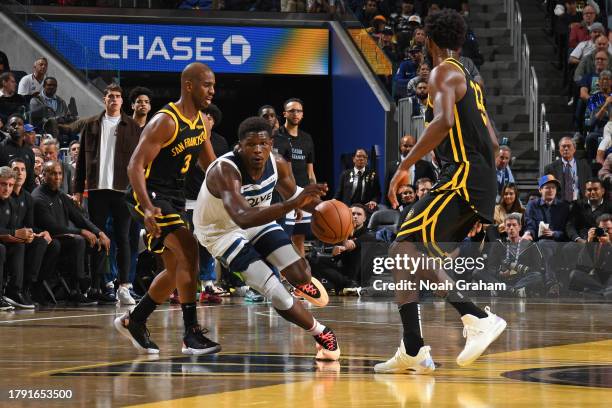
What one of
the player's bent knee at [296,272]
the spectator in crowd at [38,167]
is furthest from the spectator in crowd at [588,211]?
the player's bent knee at [296,272]

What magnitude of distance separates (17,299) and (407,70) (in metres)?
9.40

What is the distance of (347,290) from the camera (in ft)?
49.6

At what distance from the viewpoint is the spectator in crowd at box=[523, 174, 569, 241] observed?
15.1m

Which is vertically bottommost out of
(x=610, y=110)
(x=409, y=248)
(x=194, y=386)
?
(x=194, y=386)

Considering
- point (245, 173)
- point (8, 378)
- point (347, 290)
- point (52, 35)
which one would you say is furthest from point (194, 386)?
point (52, 35)

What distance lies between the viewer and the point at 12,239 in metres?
12.4

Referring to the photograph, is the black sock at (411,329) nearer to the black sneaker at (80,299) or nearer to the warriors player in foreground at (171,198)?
A: the warriors player in foreground at (171,198)

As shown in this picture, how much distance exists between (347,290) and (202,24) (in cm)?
843

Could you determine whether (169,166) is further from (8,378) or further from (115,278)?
(115,278)

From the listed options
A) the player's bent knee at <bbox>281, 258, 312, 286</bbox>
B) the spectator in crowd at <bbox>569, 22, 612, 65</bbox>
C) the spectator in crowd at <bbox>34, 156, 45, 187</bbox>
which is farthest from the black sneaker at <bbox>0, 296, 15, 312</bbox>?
the spectator in crowd at <bbox>569, 22, 612, 65</bbox>

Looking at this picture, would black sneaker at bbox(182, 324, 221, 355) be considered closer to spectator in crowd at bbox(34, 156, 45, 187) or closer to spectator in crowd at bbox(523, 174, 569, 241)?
spectator in crowd at bbox(34, 156, 45, 187)

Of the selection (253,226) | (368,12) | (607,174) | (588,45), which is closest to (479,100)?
(253,226)

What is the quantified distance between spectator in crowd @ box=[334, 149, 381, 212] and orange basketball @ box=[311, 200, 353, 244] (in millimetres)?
8509

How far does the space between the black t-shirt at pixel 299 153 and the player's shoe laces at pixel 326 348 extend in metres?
6.35
